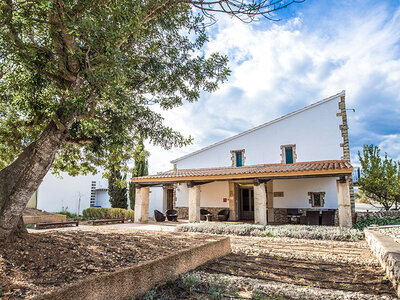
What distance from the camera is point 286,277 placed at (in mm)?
3896

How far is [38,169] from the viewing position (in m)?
3.97

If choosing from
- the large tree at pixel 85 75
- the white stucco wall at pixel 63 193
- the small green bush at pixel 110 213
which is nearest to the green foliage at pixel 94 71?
the large tree at pixel 85 75

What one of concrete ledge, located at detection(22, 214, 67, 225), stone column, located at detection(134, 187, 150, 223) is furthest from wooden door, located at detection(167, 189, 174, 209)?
concrete ledge, located at detection(22, 214, 67, 225)

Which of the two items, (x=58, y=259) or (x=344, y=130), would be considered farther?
(x=344, y=130)

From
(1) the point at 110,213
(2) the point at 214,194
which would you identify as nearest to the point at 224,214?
(2) the point at 214,194

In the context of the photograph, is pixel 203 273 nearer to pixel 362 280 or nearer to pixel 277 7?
pixel 362 280

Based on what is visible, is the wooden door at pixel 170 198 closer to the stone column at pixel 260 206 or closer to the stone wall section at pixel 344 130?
the stone column at pixel 260 206

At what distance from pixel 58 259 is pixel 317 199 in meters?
12.8

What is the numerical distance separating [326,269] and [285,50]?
5.21 meters

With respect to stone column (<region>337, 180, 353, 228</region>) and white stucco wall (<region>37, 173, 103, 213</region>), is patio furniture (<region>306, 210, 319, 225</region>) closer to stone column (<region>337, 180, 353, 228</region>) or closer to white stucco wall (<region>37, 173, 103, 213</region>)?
stone column (<region>337, 180, 353, 228</region>)

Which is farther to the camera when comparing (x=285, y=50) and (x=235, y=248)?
(x=285, y=50)

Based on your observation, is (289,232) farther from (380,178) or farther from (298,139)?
(380,178)

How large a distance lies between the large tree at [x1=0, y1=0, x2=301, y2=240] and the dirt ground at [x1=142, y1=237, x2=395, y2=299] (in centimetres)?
267

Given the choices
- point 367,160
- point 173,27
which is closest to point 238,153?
point 367,160
